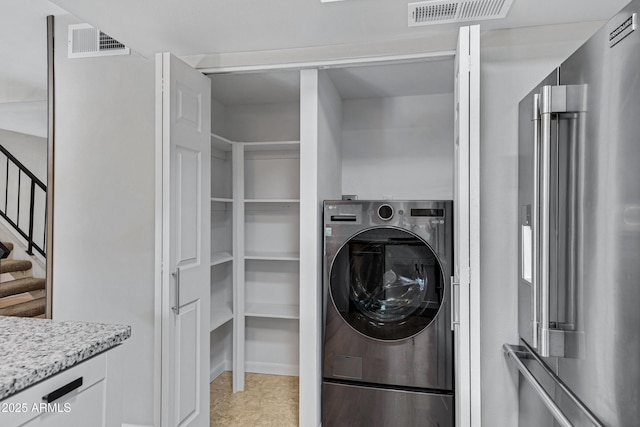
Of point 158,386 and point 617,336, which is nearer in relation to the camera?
point 617,336

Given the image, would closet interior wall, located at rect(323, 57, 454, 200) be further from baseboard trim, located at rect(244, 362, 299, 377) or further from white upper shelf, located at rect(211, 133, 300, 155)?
baseboard trim, located at rect(244, 362, 299, 377)

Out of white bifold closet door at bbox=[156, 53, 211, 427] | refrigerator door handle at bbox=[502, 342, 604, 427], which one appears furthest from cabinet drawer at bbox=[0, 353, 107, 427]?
refrigerator door handle at bbox=[502, 342, 604, 427]

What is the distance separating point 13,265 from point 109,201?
84cm

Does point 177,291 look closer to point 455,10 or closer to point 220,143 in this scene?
point 220,143

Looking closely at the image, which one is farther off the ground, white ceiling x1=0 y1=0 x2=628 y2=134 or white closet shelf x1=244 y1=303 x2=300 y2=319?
white ceiling x1=0 y1=0 x2=628 y2=134

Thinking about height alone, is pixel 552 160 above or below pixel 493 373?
above

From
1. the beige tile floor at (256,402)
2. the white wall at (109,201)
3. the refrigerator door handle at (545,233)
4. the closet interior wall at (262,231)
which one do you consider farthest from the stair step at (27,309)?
the refrigerator door handle at (545,233)

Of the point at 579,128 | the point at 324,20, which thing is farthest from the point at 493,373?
the point at 324,20

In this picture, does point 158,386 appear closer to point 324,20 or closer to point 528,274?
point 528,274

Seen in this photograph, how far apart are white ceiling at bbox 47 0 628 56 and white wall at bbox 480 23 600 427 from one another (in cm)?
13

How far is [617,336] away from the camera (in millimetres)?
949

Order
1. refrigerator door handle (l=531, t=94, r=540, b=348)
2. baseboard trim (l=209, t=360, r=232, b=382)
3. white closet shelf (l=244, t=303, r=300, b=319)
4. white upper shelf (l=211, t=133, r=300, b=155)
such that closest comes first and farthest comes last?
refrigerator door handle (l=531, t=94, r=540, b=348)
white upper shelf (l=211, t=133, r=300, b=155)
white closet shelf (l=244, t=303, r=300, b=319)
baseboard trim (l=209, t=360, r=232, b=382)

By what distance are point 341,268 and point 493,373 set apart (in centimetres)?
98

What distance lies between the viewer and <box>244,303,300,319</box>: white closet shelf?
9.82 ft
